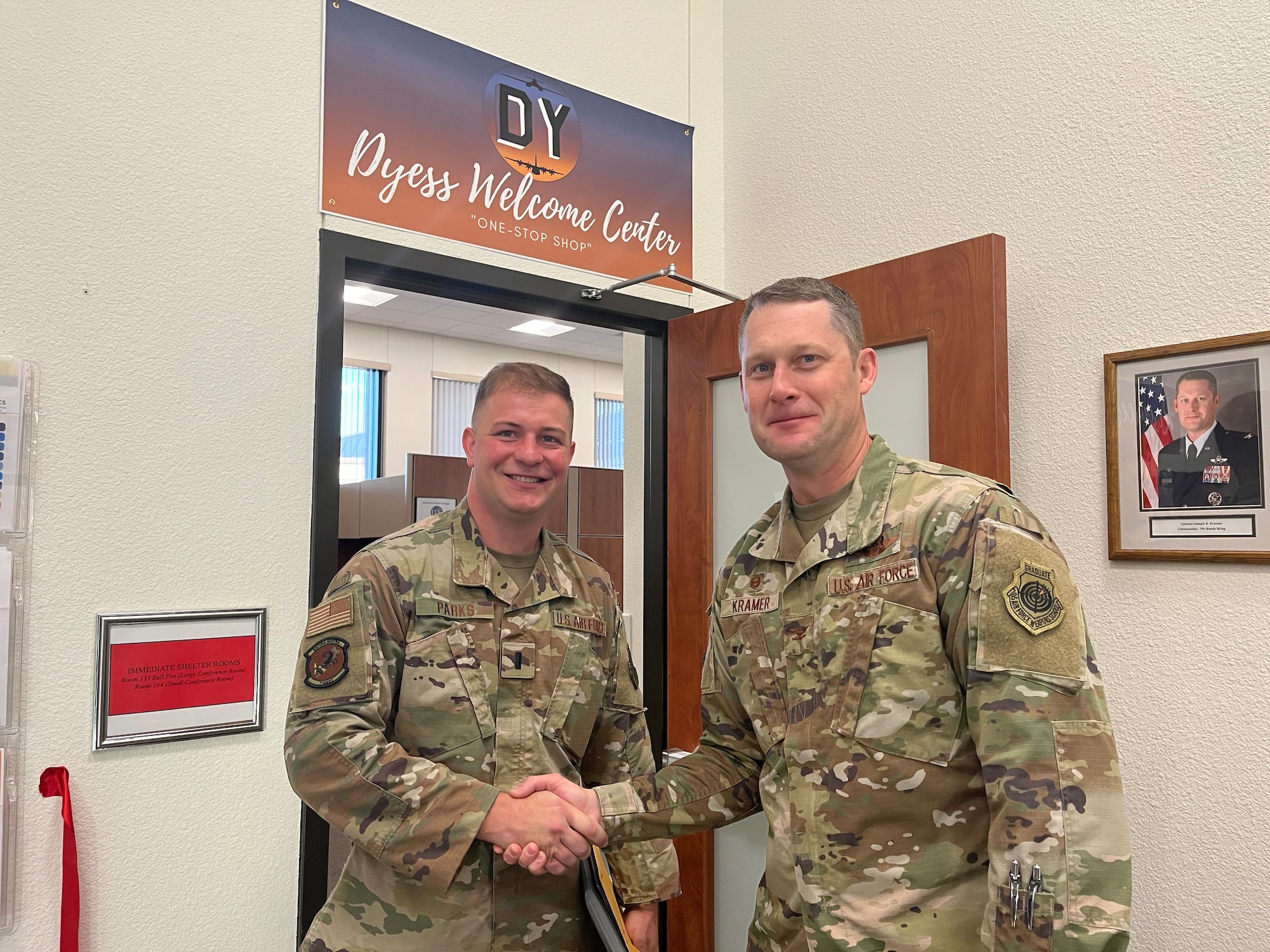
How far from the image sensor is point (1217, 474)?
1.78 meters

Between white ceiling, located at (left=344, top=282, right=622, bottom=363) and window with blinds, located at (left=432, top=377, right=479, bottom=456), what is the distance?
383 millimetres

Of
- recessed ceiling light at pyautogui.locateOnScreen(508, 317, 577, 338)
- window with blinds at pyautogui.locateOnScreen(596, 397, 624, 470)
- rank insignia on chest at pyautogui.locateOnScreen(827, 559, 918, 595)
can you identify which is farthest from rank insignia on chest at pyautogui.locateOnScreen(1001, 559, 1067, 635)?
window with blinds at pyautogui.locateOnScreen(596, 397, 624, 470)

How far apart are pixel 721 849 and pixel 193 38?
244 cm

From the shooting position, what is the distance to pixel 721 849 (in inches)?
102

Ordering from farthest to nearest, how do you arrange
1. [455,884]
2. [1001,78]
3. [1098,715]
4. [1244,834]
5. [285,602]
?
[1001,78]
[285,602]
[1244,834]
[455,884]
[1098,715]

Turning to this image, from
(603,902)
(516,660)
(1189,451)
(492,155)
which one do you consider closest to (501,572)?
(516,660)

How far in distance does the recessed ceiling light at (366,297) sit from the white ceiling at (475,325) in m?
0.03

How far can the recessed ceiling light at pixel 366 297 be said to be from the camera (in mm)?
3869

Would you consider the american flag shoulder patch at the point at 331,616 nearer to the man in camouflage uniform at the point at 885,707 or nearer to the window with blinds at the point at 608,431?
the man in camouflage uniform at the point at 885,707

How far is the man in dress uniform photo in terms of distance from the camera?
5.72 feet

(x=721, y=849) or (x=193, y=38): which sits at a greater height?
(x=193, y=38)

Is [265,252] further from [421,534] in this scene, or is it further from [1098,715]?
[1098,715]

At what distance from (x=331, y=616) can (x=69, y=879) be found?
742mm

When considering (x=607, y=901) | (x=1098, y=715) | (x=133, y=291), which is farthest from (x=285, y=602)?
(x=1098, y=715)
